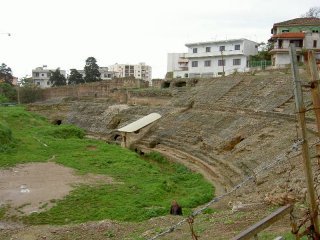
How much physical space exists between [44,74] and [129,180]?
82.8m

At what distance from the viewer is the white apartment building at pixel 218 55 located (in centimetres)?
4906

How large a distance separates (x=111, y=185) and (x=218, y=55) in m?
35.3

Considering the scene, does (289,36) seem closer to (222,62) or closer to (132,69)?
(222,62)

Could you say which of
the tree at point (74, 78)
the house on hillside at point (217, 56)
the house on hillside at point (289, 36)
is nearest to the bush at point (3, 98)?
the tree at point (74, 78)

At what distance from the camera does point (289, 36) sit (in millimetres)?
39531

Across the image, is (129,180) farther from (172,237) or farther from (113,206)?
(172,237)

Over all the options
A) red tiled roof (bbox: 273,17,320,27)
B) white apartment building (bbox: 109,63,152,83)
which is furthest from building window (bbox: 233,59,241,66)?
white apartment building (bbox: 109,63,152,83)

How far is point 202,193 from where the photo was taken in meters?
17.4

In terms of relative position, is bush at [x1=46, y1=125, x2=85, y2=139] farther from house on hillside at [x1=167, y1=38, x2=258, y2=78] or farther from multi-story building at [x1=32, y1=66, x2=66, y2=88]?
multi-story building at [x1=32, y1=66, x2=66, y2=88]

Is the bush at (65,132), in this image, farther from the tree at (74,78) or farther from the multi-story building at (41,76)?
the multi-story building at (41,76)

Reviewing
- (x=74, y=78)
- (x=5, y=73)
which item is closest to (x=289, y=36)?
(x=74, y=78)

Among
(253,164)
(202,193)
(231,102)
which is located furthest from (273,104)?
(202,193)

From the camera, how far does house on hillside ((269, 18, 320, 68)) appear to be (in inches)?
1506

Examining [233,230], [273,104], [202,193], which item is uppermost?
[273,104]
